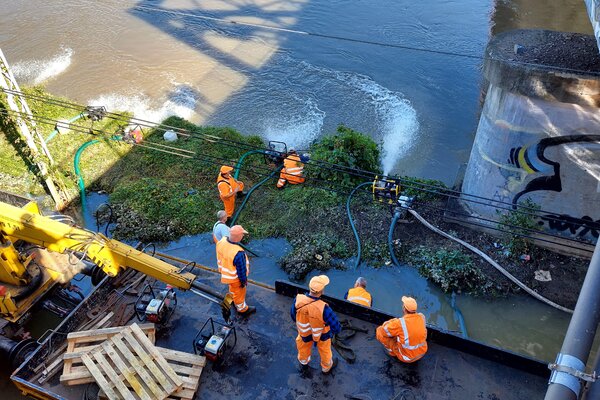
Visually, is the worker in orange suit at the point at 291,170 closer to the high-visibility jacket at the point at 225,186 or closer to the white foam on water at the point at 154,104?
the high-visibility jacket at the point at 225,186

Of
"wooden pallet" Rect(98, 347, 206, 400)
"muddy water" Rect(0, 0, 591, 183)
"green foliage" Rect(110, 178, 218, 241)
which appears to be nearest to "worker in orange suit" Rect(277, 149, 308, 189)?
"green foliage" Rect(110, 178, 218, 241)

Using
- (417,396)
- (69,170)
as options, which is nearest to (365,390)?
(417,396)

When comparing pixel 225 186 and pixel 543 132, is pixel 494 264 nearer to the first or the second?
pixel 543 132

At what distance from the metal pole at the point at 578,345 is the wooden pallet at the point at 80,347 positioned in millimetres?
6507

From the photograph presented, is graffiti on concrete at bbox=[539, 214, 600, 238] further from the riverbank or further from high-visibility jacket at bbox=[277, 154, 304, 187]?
high-visibility jacket at bbox=[277, 154, 304, 187]

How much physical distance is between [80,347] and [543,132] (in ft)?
34.5

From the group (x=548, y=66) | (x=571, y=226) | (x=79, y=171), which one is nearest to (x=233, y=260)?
(x=548, y=66)

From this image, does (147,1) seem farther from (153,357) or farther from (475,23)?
(153,357)

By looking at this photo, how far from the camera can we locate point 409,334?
290 inches

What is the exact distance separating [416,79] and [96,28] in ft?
57.3

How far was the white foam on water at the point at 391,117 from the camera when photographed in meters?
16.4

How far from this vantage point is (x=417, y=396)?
24.7ft

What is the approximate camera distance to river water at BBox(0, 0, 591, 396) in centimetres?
1594

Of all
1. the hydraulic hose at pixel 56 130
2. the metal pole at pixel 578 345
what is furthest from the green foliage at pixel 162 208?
the metal pole at pixel 578 345
